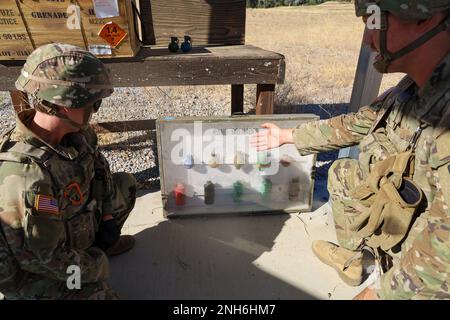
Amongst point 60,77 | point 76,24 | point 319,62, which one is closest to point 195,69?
point 76,24

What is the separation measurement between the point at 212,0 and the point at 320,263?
2282mm

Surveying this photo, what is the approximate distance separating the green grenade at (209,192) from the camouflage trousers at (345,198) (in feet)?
3.26

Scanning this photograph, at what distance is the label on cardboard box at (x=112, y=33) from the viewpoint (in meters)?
2.35

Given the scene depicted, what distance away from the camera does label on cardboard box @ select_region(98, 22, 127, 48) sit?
2.35 m

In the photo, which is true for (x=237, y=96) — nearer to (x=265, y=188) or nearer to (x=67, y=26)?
(x=265, y=188)

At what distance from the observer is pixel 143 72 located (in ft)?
8.43

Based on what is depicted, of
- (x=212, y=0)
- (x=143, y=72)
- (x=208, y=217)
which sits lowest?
(x=208, y=217)

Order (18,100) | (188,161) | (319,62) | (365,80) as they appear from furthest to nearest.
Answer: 1. (319,62)
2. (18,100)
3. (188,161)
4. (365,80)

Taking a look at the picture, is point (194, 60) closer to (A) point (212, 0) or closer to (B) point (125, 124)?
(A) point (212, 0)

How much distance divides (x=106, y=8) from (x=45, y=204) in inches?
53.9

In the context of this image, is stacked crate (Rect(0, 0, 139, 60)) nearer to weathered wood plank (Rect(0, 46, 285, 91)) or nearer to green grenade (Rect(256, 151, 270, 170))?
weathered wood plank (Rect(0, 46, 285, 91))

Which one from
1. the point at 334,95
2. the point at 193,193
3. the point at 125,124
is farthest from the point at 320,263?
the point at 334,95

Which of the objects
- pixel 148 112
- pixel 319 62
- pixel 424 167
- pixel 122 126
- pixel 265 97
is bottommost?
pixel 319 62

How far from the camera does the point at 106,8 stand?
2287mm
